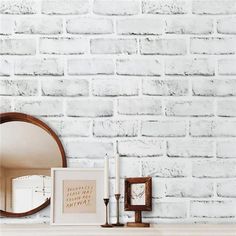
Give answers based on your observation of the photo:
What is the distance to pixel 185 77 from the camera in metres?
2.52

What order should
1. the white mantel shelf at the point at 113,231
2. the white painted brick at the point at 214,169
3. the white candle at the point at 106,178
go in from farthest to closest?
1. the white painted brick at the point at 214,169
2. the white candle at the point at 106,178
3. the white mantel shelf at the point at 113,231

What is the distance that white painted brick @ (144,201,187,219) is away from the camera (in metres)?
2.43

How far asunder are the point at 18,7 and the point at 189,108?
2.99ft

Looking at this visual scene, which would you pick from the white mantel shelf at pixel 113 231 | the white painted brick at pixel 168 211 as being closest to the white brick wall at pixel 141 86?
the white painted brick at pixel 168 211

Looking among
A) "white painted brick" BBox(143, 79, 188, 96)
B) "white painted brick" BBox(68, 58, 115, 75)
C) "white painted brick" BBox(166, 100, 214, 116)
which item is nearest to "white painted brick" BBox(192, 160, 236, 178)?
"white painted brick" BBox(166, 100, 214, 116)

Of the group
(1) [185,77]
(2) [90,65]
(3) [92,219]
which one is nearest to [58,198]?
(3) [92,219]

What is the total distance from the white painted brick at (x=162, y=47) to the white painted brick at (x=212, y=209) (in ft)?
2.26

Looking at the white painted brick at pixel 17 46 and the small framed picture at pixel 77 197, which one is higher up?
the white painted brick at pixel 17 46

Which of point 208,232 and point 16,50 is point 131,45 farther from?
point 208,232

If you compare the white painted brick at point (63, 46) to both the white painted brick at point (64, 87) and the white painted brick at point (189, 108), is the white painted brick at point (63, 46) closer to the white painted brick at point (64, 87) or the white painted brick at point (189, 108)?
the white painted brick at point (64, 87)

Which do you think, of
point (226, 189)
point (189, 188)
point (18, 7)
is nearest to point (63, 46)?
point (18, 7)

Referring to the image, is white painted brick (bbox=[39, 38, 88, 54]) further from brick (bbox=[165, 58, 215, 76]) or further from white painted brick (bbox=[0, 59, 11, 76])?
brick (bbox=[165, 58, 215, 76])

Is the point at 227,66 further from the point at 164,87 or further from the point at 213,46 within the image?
the point at 164,87

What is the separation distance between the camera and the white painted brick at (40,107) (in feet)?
8.17
